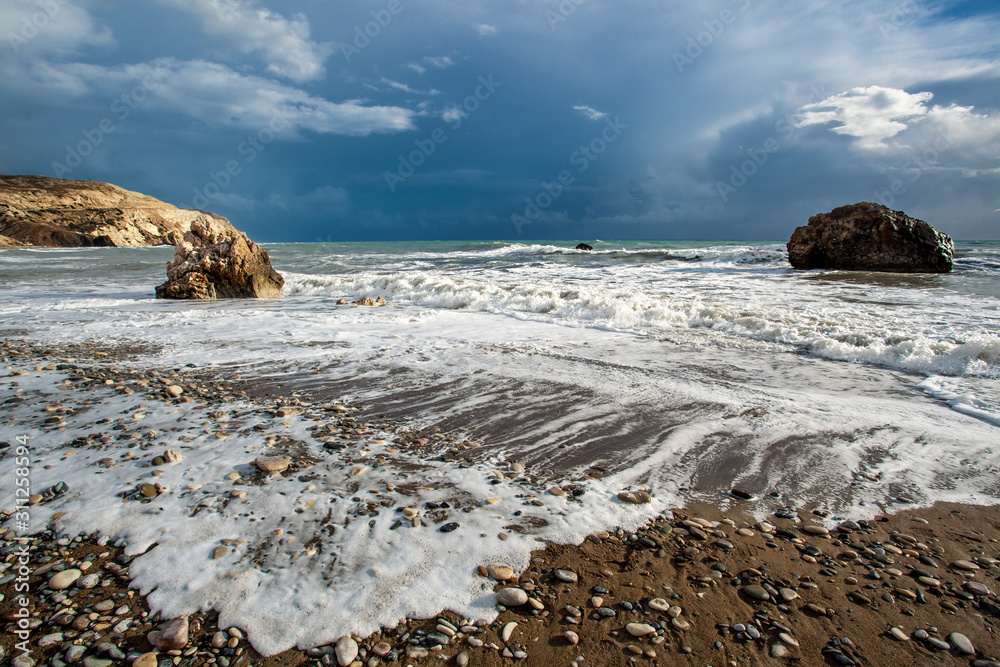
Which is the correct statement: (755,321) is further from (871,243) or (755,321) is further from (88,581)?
(871,243)

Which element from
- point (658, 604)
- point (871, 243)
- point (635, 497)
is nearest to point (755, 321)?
point (635, 497)

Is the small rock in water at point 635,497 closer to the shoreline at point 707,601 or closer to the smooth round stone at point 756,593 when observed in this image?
the shoreline at point 707,601

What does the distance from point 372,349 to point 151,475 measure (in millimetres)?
3292

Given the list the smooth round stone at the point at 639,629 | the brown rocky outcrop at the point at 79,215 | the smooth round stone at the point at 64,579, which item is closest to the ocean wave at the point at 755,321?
the smooth round stone at the point at 639,629

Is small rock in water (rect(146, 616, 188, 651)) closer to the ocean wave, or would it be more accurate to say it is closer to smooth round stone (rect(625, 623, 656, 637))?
smooth round stone (rect(625, 623, 656, 637))

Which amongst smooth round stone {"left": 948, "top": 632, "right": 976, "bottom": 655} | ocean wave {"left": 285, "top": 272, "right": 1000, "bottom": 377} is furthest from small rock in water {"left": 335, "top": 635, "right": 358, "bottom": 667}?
ocean wave {"left": 285, "top": 272, "right": 1000, "bottom": 377}

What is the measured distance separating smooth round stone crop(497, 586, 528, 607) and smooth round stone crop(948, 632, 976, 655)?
1549 mm

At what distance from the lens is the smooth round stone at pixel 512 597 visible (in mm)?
1700

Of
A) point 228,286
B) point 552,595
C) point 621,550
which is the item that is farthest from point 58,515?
point 228,286

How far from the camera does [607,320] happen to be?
7.77 meters

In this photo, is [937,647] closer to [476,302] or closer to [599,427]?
[599,427]

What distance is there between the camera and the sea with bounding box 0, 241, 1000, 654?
1.86 meters

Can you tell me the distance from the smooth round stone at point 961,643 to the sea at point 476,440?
76cm

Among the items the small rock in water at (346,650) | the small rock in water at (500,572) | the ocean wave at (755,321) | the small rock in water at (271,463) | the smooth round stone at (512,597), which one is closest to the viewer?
the small rock in water at (346,650)
